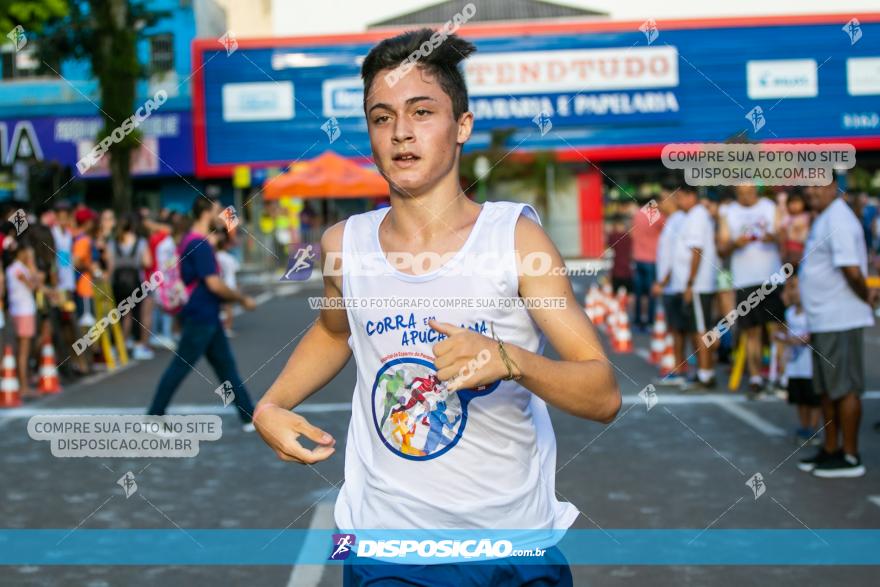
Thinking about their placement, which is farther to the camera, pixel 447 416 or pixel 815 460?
pixel 815 460

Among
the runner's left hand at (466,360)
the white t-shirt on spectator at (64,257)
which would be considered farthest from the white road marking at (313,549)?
the white t-shirt on spectator at (64,257)

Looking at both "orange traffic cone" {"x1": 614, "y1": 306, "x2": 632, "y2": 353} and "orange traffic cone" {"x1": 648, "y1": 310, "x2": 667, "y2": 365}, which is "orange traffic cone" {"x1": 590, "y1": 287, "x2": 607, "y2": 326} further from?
"orange traffic cone" {"x1": 648, "y1": 310, "x2": 667, "y2": 365}

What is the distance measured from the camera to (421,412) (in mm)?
2598

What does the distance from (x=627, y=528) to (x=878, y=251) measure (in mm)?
24202

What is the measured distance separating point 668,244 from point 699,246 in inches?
22.5

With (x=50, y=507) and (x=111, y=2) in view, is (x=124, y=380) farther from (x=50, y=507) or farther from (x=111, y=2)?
(x=111, y=2)

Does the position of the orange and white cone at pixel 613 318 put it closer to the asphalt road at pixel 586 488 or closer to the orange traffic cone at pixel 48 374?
the asphalt road at pixel 586 488

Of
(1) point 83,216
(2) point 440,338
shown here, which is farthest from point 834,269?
(1) point 83,216

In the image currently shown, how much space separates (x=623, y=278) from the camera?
1722 centimetres

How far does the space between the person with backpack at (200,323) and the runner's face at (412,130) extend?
20.3 feet

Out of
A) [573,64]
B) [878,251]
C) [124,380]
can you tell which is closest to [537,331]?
[124,380]

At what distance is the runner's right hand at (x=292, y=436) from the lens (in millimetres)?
2533

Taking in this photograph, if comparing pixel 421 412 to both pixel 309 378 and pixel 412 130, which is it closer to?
pixel 309 378

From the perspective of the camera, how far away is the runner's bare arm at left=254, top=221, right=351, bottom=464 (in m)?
2.55
